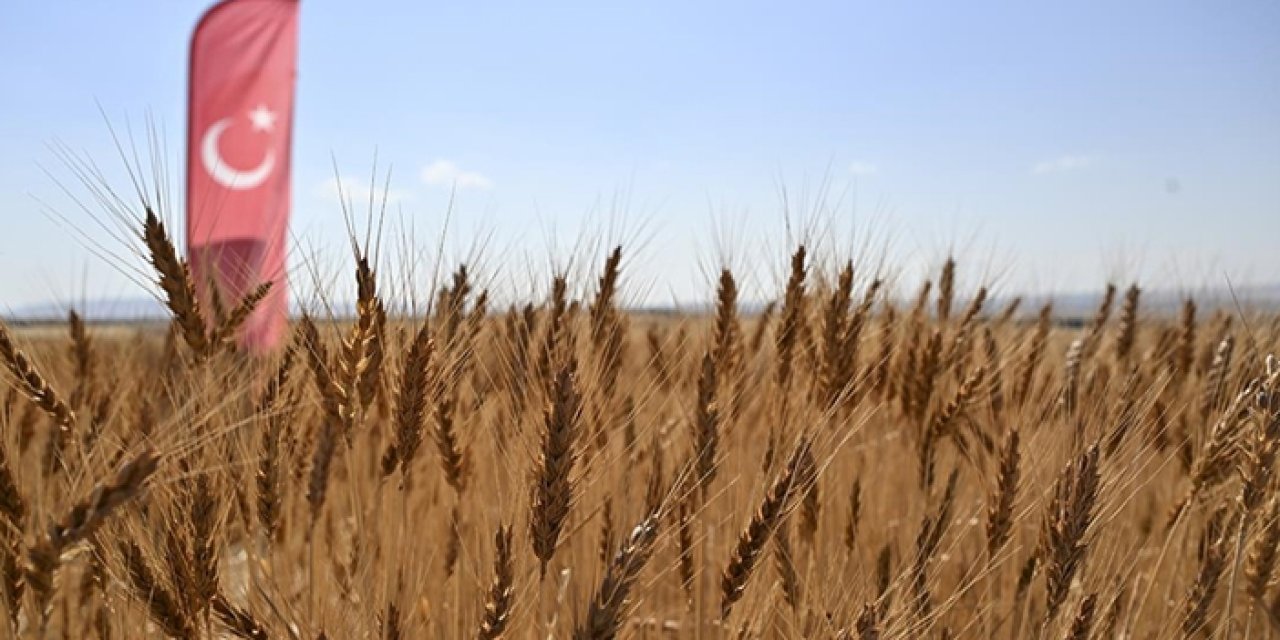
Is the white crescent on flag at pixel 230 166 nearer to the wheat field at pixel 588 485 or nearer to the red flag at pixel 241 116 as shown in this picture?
the red flag at pixel 241 116

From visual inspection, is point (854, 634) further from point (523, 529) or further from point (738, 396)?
point (738, 396)

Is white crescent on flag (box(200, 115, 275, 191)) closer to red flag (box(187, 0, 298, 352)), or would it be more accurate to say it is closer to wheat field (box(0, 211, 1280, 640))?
red flag (box(187, 0, 298, 352))

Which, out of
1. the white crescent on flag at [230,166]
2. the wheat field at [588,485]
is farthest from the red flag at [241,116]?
the wheat field at [588,485]

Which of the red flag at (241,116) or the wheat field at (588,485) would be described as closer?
the wheat field at (588,485)

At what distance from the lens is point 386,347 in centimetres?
140

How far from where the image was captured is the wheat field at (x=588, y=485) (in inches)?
49.0

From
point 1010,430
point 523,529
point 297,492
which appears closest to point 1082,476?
point 1010,430

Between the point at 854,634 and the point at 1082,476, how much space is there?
0.46 m

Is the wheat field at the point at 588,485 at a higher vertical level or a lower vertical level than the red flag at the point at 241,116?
lower

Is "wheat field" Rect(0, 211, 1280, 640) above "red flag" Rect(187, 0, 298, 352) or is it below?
below

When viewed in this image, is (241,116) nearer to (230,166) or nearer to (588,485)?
(230,166)

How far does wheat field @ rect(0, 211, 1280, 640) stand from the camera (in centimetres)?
124

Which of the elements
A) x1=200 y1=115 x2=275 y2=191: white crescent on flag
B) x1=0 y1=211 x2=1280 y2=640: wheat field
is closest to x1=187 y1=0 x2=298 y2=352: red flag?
x1=200 y1=115 x2=275 y2=191: white crescent on flag

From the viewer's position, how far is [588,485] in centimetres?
143
